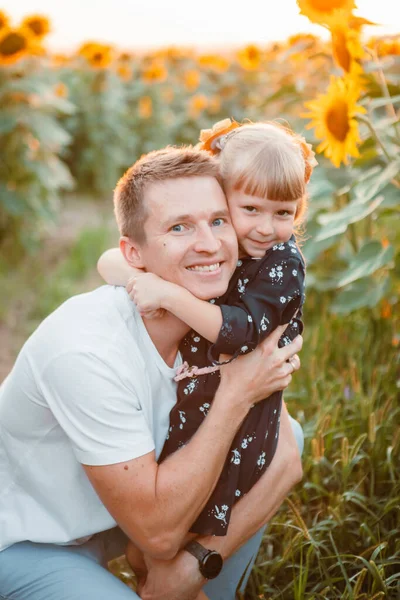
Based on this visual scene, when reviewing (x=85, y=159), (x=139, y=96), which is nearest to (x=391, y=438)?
(x=85, y=159)

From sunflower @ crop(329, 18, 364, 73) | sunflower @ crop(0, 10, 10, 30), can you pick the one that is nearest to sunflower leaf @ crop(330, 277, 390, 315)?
sunflower @ crop(329, 18, 364, 73)

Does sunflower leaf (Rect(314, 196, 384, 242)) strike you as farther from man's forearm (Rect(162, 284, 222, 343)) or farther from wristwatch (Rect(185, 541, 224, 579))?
wristwatch (Rect(185, 541, 224, 579))

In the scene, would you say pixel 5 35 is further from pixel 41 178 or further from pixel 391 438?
pixel 391 438

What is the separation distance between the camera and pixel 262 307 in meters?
1.89

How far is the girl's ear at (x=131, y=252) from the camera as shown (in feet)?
6.44

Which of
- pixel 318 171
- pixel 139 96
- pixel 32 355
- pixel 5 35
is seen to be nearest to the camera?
pixel 32 355

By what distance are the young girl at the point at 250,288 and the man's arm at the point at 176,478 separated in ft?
0.28

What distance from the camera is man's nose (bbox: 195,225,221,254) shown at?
72.3 inches

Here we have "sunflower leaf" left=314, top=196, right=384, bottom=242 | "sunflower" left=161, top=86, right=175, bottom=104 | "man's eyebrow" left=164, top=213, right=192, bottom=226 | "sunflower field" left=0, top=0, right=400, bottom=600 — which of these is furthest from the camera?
"sunflower" left=161, top=86, right=175, bottom=104

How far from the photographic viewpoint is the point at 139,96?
7.88 metres

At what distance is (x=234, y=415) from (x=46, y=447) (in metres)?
0.50

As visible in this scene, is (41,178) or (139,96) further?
(139,96)

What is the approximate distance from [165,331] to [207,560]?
1.99 ft

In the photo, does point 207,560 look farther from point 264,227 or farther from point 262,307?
point 264,227
